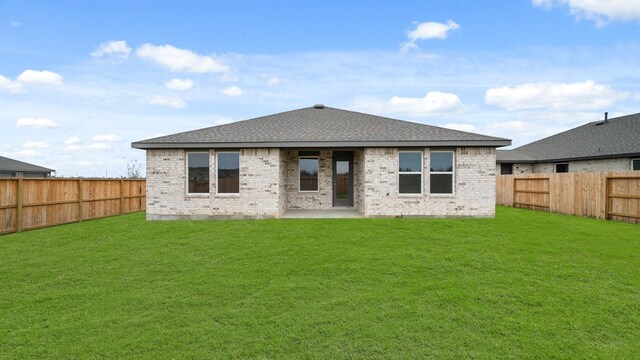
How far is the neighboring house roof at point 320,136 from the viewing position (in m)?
13.5

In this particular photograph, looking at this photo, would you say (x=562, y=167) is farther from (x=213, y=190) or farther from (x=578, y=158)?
(x=213, y=190)

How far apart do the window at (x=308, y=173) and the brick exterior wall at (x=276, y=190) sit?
9.65 ft

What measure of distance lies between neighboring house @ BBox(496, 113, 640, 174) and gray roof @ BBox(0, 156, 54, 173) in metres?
34.9

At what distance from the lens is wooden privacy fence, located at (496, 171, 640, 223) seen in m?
13.5

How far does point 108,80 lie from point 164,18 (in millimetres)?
4435

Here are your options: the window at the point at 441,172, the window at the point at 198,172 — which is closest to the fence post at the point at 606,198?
the window at the point at 441,172

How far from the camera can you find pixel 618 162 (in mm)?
19078

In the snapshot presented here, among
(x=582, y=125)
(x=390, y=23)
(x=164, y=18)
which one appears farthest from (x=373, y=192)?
(x=582, y=125)

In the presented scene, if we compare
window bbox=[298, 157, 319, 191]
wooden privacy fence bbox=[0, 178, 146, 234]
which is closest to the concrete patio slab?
window bbox=[298, 157, 319, 191]

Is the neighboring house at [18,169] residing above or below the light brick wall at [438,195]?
above

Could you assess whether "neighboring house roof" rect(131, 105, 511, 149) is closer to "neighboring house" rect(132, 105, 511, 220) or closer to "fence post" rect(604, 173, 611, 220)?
"neighboring house" rect(132, 105, 511, 220)

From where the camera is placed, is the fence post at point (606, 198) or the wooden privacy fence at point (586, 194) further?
the fence post at point (606, 198)

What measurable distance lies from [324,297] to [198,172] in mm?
9863

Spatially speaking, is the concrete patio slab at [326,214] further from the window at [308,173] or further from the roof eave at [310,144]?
the roof eave at [310,144]
